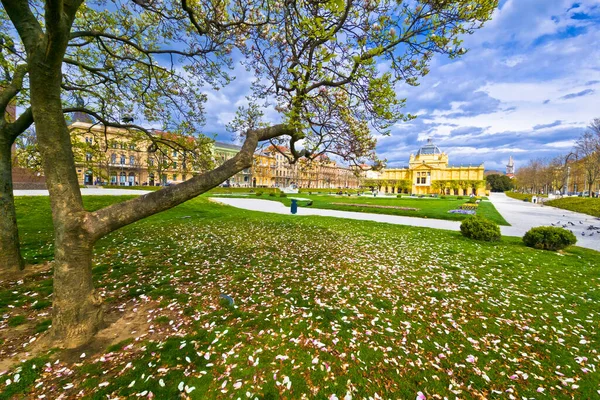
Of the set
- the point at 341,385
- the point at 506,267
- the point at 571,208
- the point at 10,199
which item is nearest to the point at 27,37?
the point at 10,199

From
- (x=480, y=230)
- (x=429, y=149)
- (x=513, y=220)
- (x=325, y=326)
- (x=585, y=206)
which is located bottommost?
(x=513, y=220)

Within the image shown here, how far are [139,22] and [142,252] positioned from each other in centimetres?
824

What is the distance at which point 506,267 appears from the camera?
8141 millimetres

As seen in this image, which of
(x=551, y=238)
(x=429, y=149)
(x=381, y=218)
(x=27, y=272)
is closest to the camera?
(x=27, y=272)

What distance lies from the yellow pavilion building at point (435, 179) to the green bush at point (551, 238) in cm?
8419

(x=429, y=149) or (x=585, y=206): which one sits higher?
(x=429, y=149)

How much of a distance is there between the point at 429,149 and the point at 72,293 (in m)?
144

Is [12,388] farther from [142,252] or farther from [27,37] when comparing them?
[142,252]

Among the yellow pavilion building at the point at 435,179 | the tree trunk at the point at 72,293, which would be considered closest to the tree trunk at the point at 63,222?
the tree trunk at the point at 72,293

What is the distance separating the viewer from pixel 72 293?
12.4 feet

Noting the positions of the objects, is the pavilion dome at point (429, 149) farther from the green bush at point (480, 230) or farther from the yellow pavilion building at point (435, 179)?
the green bush at point (480, 230)

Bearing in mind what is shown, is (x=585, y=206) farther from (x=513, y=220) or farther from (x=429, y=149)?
(x=429, y=149)

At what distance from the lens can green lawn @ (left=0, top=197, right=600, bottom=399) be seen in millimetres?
3086

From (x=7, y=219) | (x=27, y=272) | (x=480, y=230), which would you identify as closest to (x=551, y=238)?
(x=480, y=230)
